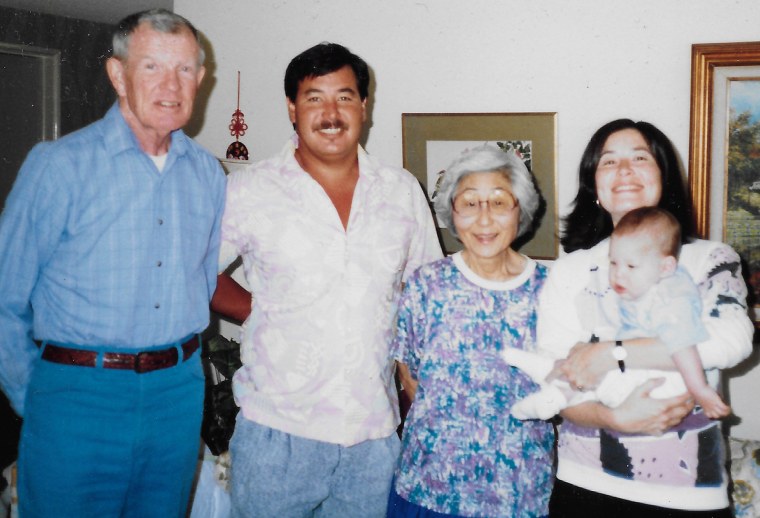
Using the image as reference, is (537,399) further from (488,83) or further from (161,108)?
(488,83)

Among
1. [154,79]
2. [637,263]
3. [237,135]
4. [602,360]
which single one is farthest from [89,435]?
[237,135]

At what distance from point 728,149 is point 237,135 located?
1988mm

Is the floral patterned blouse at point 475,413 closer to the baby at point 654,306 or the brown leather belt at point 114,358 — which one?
the baby at point 654,306

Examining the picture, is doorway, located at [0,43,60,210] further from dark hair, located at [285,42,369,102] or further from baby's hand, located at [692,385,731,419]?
baby's hand, located at [692,385,731,419]

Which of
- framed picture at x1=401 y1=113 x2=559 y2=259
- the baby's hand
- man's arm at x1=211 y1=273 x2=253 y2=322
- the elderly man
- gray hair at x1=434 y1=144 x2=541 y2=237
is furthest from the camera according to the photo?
framed picture at x1=401 y1=113 x2=559 y2=259

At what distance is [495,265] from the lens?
167 cm

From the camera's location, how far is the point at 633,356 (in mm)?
1300

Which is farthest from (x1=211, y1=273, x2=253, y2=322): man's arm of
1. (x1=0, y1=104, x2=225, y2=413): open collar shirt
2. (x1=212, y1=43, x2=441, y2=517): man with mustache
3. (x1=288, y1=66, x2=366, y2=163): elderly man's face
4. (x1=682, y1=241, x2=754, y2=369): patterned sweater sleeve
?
(x1=682, y1=241, x2=754, y2=369): patterned sweater sleeve

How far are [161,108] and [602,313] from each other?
1184 mm

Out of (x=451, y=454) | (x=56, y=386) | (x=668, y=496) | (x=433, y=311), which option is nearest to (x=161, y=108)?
(x=56, y=386)

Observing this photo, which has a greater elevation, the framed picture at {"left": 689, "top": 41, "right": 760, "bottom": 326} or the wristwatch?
the framed picture at {"left": 689, "top": 41, "right": 760, "bottom": 326}

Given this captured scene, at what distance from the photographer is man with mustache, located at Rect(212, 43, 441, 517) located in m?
1.73

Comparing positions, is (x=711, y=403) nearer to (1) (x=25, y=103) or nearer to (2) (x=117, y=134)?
(2) (x=117, y=134)

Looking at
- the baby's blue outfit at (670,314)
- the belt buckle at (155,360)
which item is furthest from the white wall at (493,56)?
Result: the belt buckle at (155,360)
